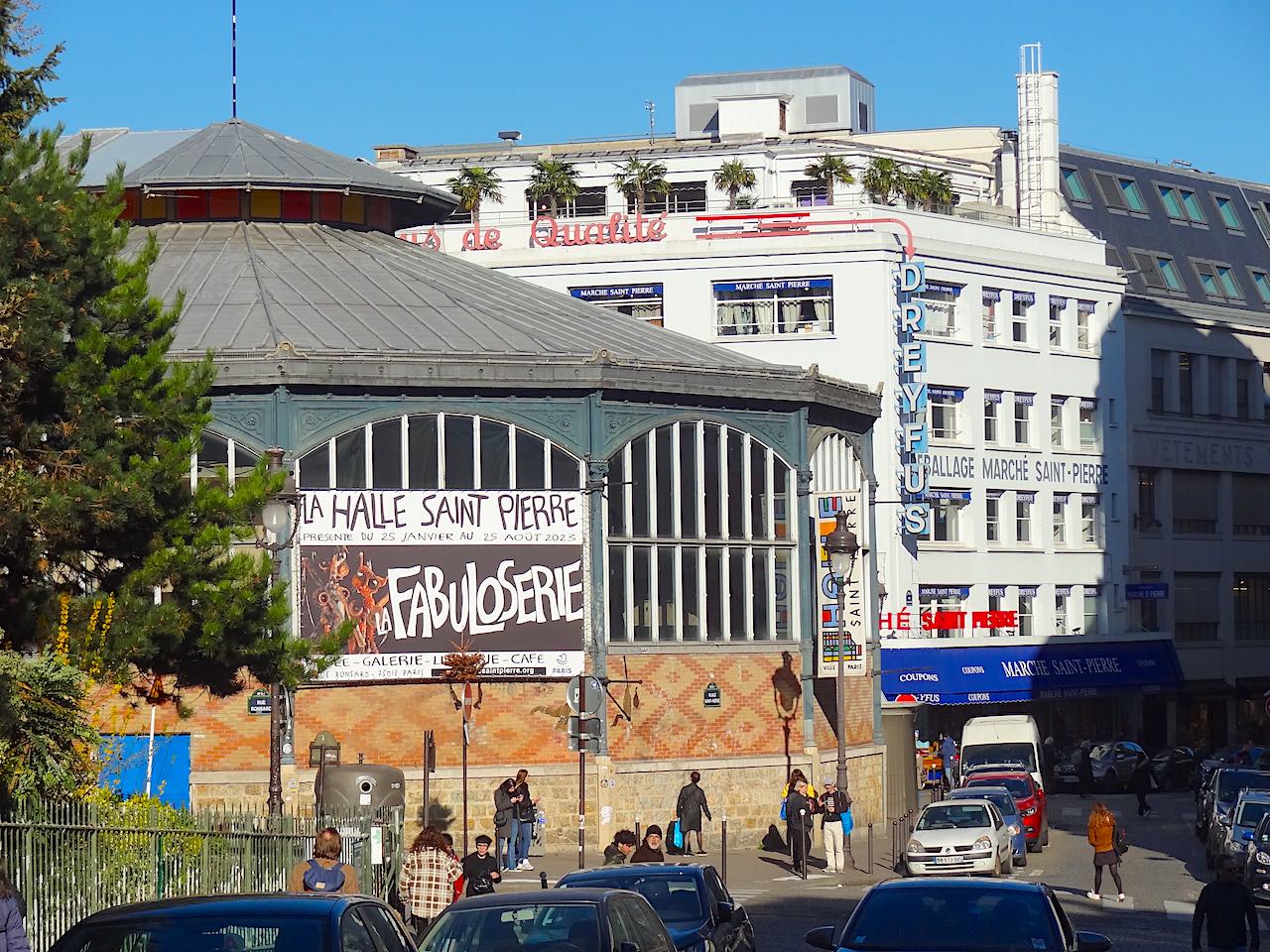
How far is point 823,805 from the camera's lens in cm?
3959

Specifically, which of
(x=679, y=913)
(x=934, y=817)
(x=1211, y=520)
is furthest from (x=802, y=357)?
(x=679, y=913)

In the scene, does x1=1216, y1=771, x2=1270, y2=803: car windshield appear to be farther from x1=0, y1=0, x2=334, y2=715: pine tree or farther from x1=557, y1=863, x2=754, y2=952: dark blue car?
x1=0, y1=0, x2=334, y2=715: pine tree

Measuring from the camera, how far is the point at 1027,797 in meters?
43.1

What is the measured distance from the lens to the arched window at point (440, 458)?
42.1m

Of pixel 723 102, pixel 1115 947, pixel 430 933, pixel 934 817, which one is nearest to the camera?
pixel 430 933

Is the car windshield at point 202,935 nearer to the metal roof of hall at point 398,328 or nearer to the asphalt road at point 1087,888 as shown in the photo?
the asphalt road at point 1087,888

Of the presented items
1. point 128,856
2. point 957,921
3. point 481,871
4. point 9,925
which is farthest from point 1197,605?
point 9,925

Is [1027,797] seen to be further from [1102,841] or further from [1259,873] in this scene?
[1259,873]

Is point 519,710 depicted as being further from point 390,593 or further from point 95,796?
point 95,796

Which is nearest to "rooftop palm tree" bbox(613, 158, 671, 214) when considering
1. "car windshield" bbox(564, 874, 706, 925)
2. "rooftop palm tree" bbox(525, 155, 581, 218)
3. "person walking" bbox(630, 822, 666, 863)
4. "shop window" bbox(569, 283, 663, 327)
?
"rooftop palm tree" bbox(525, 155, 581, 218)

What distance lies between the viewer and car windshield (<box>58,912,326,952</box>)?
13805 millimetres

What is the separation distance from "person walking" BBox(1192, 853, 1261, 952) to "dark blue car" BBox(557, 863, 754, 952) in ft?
15.5

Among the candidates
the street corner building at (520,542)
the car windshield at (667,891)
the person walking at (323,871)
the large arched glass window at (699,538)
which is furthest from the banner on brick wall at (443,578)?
the car windshield at (667,891)

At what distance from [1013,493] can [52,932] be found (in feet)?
173
